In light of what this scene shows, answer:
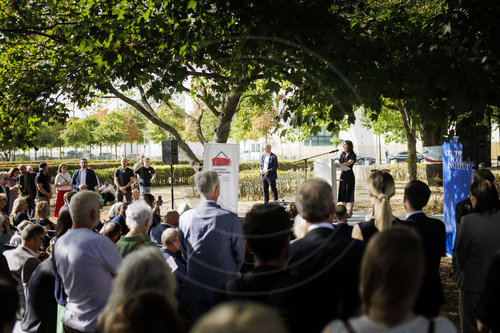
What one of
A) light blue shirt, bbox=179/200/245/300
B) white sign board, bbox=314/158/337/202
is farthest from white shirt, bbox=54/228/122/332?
white sign board, bbox=314/158/337/202

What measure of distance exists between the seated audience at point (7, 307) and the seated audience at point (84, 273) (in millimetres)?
1147

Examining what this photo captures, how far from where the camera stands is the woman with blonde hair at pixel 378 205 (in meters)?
3.67

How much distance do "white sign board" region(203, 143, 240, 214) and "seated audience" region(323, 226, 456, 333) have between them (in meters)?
9.70

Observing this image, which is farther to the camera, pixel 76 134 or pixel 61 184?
pixel 76 134

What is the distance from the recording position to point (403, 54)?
21.4 feet

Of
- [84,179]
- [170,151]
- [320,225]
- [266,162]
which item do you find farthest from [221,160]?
[320,225]

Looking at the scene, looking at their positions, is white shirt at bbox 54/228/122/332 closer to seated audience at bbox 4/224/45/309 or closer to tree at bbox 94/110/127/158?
seated audience at bbox 4/224/45/309

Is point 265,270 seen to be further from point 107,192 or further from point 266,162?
point 107,192

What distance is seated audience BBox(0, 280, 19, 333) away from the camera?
2140 millimetres

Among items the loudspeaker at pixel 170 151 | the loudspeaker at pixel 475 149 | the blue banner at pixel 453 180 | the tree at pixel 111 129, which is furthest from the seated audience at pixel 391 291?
the tree at pixel 111 129

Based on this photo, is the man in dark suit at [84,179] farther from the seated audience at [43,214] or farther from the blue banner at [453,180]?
the blue banner at [453,180]

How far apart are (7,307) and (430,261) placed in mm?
2943

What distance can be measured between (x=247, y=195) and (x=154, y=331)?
17760 millimetres

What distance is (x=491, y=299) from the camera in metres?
2.88
